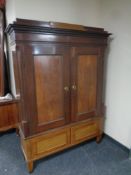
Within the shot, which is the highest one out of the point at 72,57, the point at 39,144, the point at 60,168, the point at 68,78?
the point at 72,57

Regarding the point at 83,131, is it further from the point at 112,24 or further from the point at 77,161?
the point at 112,24

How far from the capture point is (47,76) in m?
1.57

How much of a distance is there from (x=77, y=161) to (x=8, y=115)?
1.25 meters

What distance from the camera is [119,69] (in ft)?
6.43

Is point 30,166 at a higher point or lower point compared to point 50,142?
lower

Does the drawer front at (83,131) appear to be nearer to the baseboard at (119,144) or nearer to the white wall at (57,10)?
the baseboard at (119,144)

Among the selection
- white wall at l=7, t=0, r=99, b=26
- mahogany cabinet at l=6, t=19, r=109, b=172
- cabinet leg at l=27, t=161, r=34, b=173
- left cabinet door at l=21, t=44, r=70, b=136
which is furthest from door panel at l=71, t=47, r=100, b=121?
cabinet leg at l=27, t=161, r=34, b=173

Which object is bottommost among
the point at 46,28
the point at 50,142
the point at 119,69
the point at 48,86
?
the point at 50,142

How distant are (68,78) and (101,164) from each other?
3.81ft

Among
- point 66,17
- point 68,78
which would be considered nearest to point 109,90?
point 68,78

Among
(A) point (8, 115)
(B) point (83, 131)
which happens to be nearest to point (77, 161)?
(B) point (83, 131)

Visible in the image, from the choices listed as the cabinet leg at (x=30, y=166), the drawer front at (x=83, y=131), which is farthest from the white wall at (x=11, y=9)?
the cabinet leg at (x=30, y=166)

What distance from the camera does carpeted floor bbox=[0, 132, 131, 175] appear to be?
5.59ft

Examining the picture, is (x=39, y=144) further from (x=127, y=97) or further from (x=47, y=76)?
(x=127, y=97)
